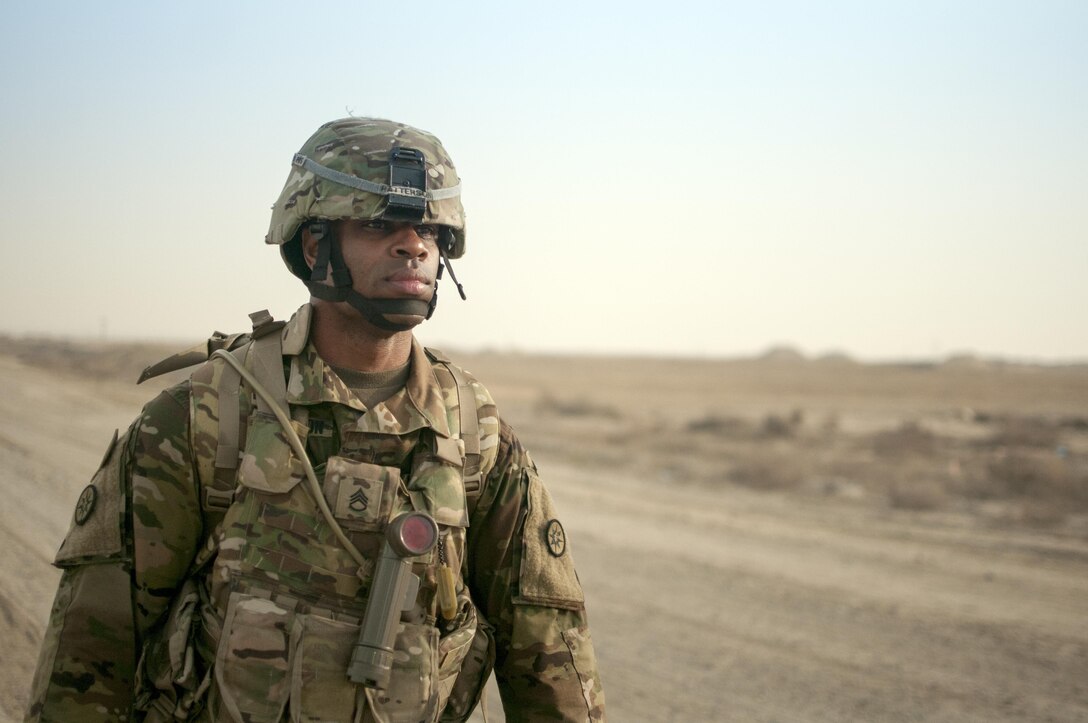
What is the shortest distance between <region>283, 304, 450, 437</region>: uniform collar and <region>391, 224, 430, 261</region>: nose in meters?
0.28

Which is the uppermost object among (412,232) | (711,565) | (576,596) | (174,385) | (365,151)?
(365,151)

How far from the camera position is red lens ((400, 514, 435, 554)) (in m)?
2.15

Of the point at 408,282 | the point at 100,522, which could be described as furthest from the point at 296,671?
the point at 408,282

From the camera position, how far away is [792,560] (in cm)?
924

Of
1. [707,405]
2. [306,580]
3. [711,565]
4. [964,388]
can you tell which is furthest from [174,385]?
[964,388]

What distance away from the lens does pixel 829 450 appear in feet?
59.5

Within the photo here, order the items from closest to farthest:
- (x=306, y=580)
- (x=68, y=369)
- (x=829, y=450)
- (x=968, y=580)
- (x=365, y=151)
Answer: (x=306, y=580), (x=365, y=151), (x=968, y=580), (x=829, y=450), (x=68, y=369)

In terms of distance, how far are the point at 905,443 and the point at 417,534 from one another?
17.2 m

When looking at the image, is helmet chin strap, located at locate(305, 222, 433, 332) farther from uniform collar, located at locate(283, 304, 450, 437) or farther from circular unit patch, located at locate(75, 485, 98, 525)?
circular unit patch, located at locate(75, 485, 98, 525)

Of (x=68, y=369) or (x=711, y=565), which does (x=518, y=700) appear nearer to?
(x=711, y=565)

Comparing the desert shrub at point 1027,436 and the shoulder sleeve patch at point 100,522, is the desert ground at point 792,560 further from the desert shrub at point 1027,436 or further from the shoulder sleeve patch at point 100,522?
the shoulder sleeve patch at point 100,522

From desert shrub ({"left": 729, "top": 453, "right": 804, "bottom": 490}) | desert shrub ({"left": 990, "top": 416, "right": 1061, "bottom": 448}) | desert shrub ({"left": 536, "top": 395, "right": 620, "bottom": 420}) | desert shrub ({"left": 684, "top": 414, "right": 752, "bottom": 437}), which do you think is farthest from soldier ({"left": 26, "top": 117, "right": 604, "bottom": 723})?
desert shrub ({"left": 536, "top": 395, "right": 620, "bottom": 420})

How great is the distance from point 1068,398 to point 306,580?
40.2 metres

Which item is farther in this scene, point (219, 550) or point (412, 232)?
point (412, 232)
